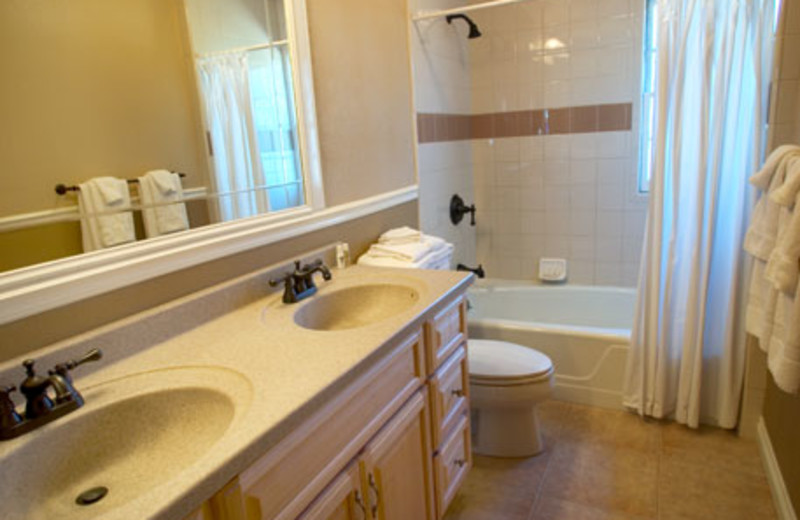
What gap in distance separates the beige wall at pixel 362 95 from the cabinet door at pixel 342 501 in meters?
1.08

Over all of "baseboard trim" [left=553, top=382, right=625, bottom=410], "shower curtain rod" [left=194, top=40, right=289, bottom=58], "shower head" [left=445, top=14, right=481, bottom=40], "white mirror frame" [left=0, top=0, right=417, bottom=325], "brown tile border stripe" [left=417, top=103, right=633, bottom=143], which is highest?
"shower head" [left=445, top=14, right=481, bottom=40]

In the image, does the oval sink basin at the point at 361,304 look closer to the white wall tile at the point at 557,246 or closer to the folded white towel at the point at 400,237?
the folded white towel at the point at 400,237

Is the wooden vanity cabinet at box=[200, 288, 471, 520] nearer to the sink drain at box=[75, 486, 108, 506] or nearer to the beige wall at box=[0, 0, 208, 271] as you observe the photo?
the sink drain at box=[75, 486, 108, 506]

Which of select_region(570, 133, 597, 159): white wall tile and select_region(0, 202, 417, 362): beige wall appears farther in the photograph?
select_region(570, 133, 597, 159): white wall tile

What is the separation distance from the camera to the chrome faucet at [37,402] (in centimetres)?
90

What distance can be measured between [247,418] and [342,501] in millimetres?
383

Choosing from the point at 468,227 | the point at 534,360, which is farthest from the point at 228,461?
the point at 468,227

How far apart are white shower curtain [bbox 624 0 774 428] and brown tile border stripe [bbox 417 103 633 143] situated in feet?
3.18

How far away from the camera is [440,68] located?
2.90 m

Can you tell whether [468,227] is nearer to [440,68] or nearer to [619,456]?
[440,68]

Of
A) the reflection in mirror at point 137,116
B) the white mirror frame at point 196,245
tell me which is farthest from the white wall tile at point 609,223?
the reflection in mirror at point 137,116

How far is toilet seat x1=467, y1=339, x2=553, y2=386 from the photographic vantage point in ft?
6.88

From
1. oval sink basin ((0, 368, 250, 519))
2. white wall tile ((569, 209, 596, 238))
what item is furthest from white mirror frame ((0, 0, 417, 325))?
white wall tile ((569, 209, 596, 238))

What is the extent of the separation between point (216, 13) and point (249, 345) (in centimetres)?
98
